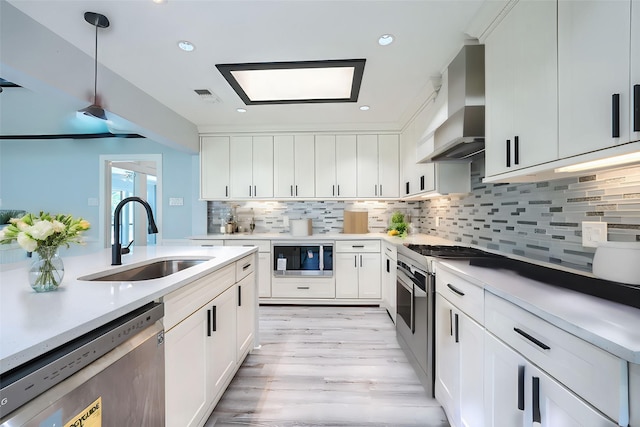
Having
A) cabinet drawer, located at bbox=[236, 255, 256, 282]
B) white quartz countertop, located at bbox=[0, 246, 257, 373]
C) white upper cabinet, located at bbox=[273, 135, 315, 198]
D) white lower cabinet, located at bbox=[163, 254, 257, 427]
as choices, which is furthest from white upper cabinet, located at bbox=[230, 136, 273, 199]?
white quartz countertop, located at bbox=[0, 246, 257, 373]

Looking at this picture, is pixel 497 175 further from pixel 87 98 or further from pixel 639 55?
pixel 87 98

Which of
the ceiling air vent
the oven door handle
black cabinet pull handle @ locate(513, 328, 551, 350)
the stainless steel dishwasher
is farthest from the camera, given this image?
the ceiling air vent

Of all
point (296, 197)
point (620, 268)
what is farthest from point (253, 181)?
point (620, 268)

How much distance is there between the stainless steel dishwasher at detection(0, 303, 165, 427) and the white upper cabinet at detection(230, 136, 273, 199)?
9.70 feet

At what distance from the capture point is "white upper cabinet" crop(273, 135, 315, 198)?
154 inches

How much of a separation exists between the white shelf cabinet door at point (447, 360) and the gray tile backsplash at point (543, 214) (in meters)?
0.69

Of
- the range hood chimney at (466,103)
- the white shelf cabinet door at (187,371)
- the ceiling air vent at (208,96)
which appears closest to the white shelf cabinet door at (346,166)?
the ceiling air vent at (208,96)

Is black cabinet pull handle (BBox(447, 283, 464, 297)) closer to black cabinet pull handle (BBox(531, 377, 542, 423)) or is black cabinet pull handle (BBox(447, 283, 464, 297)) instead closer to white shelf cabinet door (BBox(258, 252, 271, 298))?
black cabinet pull handle (BBox(531, 377, 542, 423))

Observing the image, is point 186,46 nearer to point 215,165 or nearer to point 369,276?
point 215,165

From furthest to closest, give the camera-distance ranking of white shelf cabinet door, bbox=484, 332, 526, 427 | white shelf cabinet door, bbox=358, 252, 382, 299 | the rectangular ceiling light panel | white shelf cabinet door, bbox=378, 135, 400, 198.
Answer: white shelf cabinet door, bbox=378, 135, 400, 198 < white shelf cabinet door, bbox=358, 252, 382, 299 < the rectangular ceiling light panel < white shelf cabinet door, bbox=484, 332, 526, 427

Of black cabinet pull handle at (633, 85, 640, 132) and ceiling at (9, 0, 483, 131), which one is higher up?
ceiling at (9, 0, 483, 131)

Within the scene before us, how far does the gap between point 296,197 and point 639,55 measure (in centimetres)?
337

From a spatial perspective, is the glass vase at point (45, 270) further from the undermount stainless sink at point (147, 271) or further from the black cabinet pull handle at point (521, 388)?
the black cabinet pull handle at point (521, 388)

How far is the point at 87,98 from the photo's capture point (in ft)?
7.14
